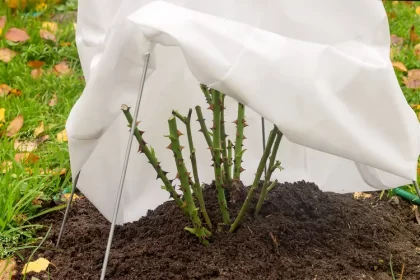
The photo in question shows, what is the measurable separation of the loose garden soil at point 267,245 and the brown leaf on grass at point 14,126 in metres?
0.83

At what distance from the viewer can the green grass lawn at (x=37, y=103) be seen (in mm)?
2152

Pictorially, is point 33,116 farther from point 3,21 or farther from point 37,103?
point 3,21

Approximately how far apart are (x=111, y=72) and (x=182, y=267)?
0.59 m

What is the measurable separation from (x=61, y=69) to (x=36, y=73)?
162mm

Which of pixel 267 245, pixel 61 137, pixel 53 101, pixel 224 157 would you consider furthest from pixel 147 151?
pixel 53 101

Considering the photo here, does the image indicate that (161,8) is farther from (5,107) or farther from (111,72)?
(5,107)

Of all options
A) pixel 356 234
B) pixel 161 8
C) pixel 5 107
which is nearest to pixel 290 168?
pixel 356 234

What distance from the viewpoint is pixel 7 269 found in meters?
1.87

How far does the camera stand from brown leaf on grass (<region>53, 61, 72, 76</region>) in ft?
11.3

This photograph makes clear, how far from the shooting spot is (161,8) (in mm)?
1444

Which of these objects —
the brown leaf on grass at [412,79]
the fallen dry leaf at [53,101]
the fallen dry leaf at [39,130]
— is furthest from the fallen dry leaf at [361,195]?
the fallen dry leaf at [53,101]

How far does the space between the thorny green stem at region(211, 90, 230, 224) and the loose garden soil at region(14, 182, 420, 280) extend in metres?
0.07

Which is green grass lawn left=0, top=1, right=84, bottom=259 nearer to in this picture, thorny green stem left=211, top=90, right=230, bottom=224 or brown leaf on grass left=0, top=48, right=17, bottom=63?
brown leaf on grass left=0, top=48, right=17, bottom=63

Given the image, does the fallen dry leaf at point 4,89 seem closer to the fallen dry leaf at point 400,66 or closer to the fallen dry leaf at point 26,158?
the fallen dry leaf at point 26,158
